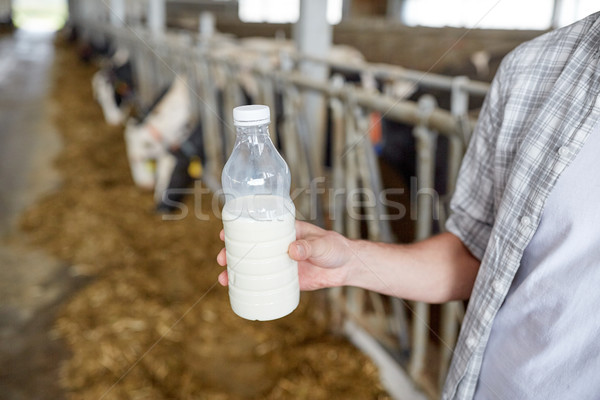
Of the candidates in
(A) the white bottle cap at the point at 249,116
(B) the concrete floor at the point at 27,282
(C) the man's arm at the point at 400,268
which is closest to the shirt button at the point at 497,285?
(C) the man's arm at the point at 400,268

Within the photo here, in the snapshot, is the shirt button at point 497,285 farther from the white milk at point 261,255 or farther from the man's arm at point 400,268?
the white milk at point 261,255

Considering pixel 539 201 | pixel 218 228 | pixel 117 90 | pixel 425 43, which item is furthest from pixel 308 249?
pixel 117 90

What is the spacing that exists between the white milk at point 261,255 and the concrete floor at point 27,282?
170 centimetres

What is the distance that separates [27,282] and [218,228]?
1.27 meters

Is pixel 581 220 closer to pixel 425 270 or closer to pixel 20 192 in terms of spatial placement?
pixel 425 270

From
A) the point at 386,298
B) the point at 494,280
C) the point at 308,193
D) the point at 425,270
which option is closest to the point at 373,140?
the point at 308,193

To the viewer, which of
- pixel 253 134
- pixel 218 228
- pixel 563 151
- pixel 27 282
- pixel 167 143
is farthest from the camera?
pixel 167 143

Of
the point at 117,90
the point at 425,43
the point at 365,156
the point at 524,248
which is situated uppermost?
the point at 524,248

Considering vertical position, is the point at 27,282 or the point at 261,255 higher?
the point at 261,255

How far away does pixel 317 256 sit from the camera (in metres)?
1.01

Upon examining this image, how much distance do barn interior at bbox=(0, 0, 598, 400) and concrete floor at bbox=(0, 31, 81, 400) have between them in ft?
0.04

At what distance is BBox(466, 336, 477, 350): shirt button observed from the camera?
3.33 ft

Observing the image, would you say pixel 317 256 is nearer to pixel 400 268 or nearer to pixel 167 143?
pixel 400 268

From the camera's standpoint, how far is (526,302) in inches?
36.1
